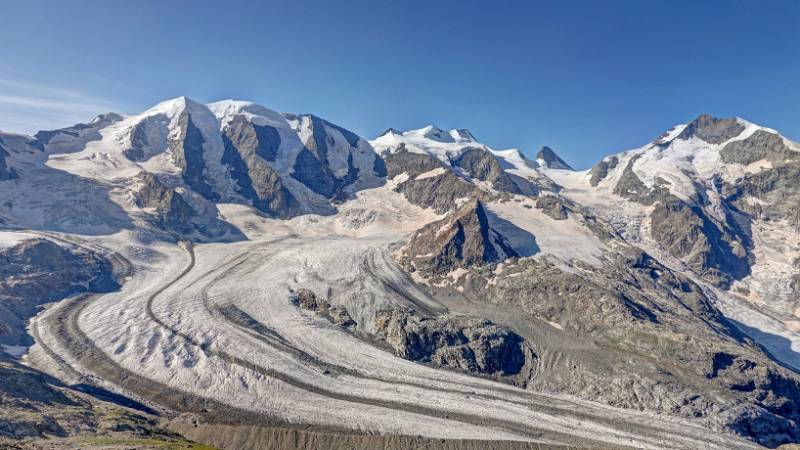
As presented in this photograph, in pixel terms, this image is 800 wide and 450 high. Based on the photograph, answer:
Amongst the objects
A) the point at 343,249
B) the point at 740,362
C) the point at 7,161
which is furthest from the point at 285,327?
the point at 7,161

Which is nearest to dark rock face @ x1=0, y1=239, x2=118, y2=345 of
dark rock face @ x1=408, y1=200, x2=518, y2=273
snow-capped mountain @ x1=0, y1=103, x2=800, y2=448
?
snow-capped mountain @ x1=0, y1=103, x2=800, y2=448

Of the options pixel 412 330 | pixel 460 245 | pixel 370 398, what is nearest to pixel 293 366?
pixel 370 398

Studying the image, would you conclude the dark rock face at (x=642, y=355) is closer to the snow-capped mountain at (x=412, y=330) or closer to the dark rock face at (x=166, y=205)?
the snow-capped mountain at (x=412, y=330)

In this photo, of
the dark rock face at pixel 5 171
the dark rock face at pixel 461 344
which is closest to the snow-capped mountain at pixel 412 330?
the dark rock face at pixel 461 344

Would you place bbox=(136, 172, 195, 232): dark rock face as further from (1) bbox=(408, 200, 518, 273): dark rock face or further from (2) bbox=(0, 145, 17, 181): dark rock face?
(1) bbox=(408, 200, 518, 273): dark rock face

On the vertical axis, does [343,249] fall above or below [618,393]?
above

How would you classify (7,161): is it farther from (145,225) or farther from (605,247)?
(605,247)
